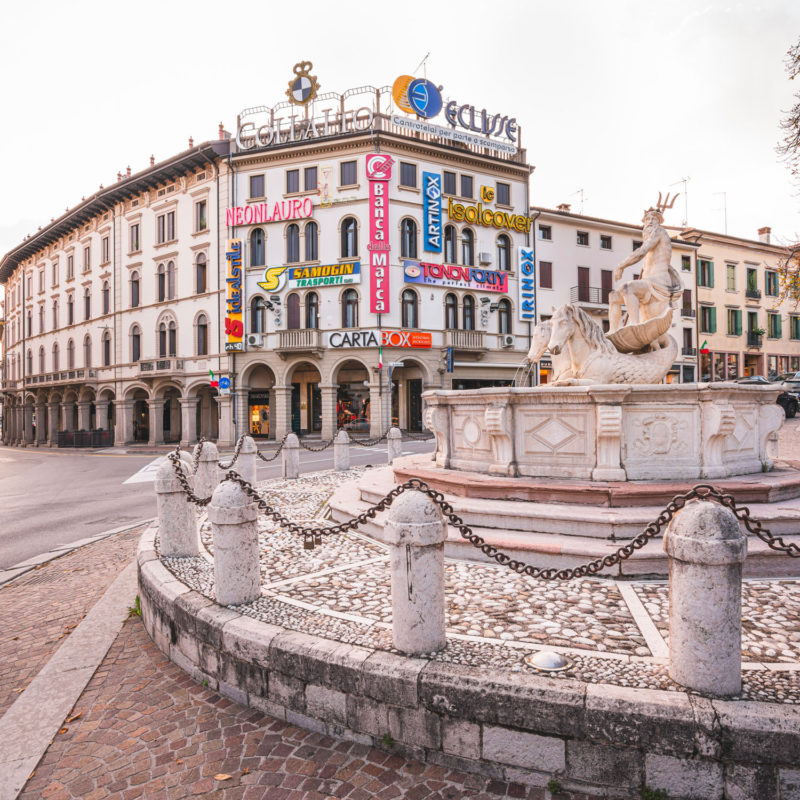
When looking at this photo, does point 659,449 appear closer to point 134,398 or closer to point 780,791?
point 780,791

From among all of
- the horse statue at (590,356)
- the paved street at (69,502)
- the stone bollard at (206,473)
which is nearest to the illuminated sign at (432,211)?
the paved street at (69,502)

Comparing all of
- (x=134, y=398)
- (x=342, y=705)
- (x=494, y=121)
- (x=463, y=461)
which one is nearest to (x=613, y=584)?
(x=342, y=705)

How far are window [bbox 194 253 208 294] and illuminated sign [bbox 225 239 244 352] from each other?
8.42ft

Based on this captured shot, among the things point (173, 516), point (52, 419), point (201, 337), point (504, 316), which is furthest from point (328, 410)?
point (52, 419)

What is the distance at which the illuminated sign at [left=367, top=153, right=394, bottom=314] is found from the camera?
82.8 ft

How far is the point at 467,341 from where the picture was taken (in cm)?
2738

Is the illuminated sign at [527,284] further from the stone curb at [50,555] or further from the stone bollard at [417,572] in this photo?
the stone bollard at [417,572]

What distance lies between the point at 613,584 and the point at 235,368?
2579 centimetres

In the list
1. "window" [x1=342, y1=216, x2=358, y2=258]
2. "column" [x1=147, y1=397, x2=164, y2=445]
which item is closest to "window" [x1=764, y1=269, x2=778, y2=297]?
"window" [x1=342, y1=216, x2=358, y2=258]

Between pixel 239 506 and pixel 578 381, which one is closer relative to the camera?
pixel 239 506

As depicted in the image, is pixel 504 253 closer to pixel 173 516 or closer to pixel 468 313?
pixel 468 313

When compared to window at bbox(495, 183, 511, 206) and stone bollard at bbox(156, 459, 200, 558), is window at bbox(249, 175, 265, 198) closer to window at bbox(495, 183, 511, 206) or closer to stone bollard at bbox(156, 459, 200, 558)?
window at bbox(495, 183, 511, 206)

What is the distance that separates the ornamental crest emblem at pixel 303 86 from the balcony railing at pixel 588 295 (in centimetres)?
1879

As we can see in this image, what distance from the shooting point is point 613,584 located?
169 inches
